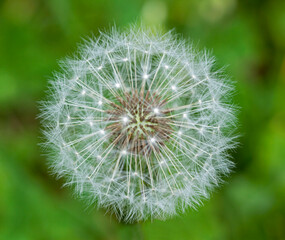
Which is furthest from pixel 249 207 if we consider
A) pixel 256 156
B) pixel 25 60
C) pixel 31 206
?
pixel 25 60

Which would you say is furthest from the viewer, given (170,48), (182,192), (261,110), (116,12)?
(261,110)

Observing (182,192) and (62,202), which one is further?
(62,202)

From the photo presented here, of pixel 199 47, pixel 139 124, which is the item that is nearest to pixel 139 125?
pixel 139 124

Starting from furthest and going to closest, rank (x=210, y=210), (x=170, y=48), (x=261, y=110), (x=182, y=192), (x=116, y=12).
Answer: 1. (x=261, y=110)
2. (x=116, y=12)
3. (x=210, y=210)
4. (x=170, y=48)
5. (x=182, y=192)

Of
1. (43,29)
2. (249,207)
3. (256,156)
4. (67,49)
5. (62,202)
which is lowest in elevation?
(249,207)

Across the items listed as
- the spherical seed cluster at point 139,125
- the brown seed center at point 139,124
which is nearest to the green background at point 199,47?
the spherical seed cluster at point 139,125

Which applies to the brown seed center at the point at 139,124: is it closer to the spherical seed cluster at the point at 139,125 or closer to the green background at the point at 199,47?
the spherical seed cluster at the point at 139,125

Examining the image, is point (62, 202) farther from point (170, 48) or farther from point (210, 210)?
point (170, 48)

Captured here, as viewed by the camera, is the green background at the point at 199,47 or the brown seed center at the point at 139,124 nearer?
the brown seed center at the point at 139,124
